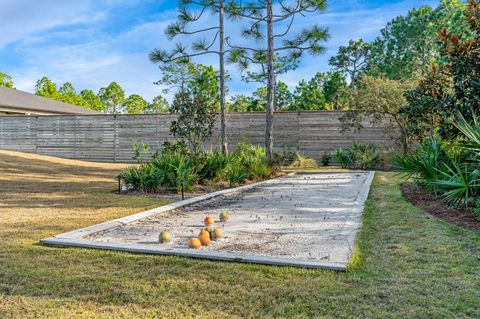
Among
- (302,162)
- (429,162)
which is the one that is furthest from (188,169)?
(302,162)

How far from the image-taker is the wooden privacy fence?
52.8 feet

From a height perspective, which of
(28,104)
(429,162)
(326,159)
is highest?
(28,104)

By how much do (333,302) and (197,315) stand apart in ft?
2.61

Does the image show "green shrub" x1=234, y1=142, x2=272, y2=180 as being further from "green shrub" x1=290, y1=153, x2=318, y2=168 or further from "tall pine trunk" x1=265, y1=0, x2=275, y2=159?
"green shrub" x1=290, y1=153, x2=318, y2=168

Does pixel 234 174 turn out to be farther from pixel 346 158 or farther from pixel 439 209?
pixel 346 158

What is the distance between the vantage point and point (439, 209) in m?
5.34

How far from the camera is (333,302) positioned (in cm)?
238

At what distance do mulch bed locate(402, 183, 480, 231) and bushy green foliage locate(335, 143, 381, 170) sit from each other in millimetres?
6589

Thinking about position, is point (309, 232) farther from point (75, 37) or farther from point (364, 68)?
point (364, 68)

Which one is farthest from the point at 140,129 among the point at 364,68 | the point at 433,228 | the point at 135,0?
the point at 364,68

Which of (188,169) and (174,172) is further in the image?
(188,169)

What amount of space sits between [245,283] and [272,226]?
1832mm

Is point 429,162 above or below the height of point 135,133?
below

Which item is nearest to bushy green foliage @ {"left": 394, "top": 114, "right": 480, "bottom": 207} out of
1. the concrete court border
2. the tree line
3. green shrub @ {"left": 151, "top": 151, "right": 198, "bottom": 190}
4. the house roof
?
the concrete court border
